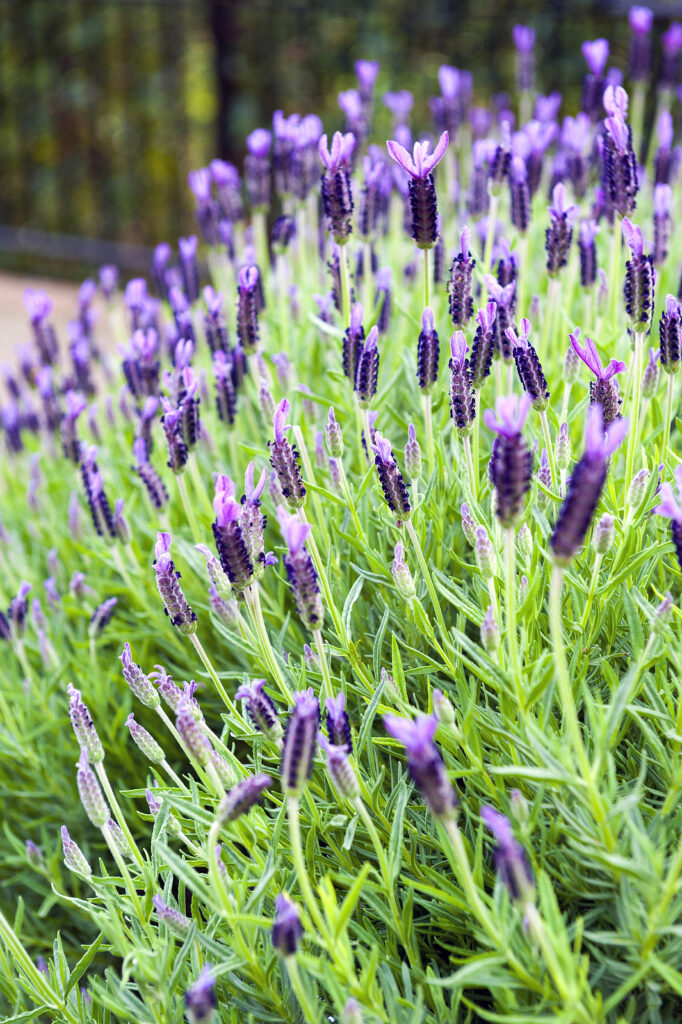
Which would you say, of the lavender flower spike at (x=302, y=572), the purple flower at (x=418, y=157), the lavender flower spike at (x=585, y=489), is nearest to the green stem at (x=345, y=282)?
the purple flower at (x=418, y=157)

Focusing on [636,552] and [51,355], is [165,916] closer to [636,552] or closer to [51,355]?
[636,552]

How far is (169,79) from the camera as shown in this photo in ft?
26.4

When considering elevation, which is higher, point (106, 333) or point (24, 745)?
Answer: point (24, 745)

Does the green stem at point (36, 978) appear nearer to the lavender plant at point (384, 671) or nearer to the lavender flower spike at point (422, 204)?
the lavender plant at point (384, 671)

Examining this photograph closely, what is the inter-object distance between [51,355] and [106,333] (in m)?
4.56

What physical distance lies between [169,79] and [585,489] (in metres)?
8.07

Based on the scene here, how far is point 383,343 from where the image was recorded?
2.37 metres

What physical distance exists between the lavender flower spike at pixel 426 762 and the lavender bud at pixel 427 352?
2.39 feet

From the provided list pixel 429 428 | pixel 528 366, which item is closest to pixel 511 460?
pixel 528 366

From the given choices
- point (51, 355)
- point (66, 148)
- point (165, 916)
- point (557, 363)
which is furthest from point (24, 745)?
point (66, 148)

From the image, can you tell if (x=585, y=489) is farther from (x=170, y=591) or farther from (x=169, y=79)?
(x=169, y=79)

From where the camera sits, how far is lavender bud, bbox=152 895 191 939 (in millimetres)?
1322

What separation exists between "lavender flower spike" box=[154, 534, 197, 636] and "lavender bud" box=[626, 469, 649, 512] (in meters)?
0.66

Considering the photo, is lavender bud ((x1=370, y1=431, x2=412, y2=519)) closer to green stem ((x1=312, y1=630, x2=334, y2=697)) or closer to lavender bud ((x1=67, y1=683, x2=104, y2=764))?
green stem ((x1=312, y1=630, x2=334, y2=697))
